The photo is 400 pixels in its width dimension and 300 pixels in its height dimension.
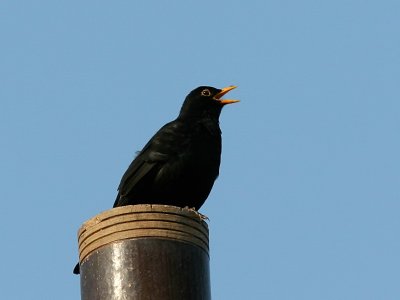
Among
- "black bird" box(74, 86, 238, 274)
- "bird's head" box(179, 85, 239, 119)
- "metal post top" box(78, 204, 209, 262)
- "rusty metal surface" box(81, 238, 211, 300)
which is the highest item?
"bird's head" box(179, 85, 239, 119)

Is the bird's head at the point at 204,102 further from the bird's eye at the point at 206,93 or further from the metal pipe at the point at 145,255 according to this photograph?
the metal pipe at the point at 145,255

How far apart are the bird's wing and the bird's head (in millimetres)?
878

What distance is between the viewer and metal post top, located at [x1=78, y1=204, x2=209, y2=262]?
5.55m

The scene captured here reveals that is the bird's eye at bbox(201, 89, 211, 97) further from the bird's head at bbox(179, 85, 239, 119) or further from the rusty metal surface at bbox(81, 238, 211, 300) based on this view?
the rusty metal surface at bbox(81, 238, 211, 300)

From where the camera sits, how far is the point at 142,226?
5566 millimetres

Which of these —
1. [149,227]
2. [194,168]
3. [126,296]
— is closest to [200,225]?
[149,227]

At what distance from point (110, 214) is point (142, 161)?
2788 millimetres

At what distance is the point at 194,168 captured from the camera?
838 cm

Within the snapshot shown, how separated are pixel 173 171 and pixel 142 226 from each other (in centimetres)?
276

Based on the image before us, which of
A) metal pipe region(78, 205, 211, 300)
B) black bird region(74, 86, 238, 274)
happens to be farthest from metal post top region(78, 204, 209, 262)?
black bird region(74, 86, 238, 274)

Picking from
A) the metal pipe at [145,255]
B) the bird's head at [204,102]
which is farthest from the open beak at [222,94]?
the metal pipe at [145,255]

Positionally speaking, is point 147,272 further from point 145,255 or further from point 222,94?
point 222,94

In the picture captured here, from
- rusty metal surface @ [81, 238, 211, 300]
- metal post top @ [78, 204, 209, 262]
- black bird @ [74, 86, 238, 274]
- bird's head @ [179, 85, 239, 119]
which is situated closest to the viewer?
rusty metal surface @ [81, 238, 211, 300]

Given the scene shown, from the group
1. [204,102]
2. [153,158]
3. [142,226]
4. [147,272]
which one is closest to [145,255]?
[147,272]
